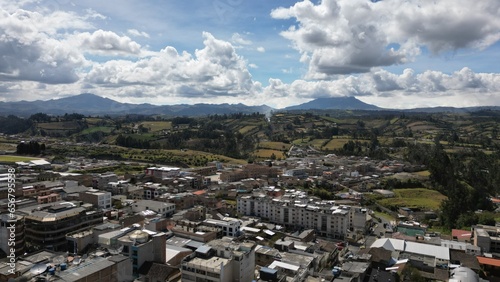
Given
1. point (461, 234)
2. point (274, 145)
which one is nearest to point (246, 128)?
point (274, 145)

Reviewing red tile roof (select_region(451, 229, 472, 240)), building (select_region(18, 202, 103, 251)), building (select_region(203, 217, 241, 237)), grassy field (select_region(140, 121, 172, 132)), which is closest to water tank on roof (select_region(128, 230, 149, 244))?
building (select_region(18, 202, 103, 251))

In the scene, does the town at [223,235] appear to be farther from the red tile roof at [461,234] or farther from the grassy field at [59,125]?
the grassy field at [59,125]

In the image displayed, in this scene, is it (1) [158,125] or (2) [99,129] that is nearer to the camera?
(2) [99,129]

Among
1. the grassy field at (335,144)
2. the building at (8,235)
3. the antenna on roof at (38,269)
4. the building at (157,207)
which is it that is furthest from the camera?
the grassy field at (335,144)

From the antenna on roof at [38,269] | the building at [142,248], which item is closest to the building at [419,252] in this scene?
the building at [142,248]

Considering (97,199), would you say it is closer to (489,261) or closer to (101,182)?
(101,182)

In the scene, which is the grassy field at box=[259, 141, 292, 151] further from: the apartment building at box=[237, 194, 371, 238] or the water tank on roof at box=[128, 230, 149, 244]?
the water tank on roof at box=[128, 230, 149, 244]
